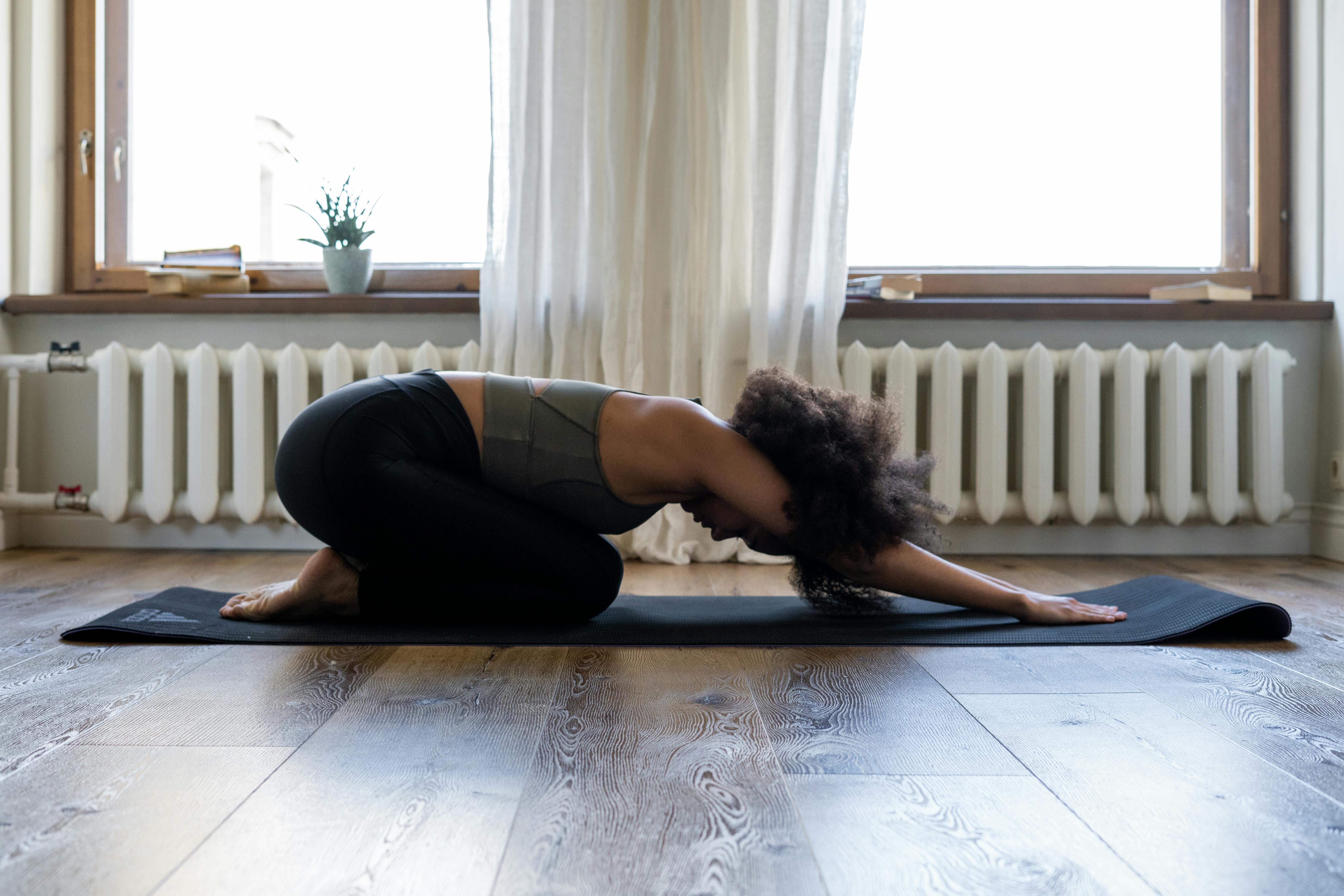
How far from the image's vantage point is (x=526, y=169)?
264cm

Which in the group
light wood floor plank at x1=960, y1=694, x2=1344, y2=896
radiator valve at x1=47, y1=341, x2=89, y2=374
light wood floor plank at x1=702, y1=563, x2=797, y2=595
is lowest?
light wood floor plank at x1=702, y1=563, x2=797, y2=595

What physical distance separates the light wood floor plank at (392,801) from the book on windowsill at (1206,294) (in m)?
2.36

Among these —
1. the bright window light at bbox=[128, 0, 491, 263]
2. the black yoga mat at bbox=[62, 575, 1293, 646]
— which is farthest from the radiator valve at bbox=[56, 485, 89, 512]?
the black yoga mat at bbox=[62, 575, 1293, 646]

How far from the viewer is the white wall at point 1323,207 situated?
9.07 ft

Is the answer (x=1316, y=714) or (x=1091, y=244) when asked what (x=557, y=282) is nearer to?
(x=1091, y=244)

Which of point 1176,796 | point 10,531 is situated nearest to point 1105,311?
point 1176,796

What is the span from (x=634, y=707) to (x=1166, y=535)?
225 centimetres

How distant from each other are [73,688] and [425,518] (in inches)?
21.4

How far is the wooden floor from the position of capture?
0.77 m

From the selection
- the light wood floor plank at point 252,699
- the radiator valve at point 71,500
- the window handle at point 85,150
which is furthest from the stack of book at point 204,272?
the light wood floor plank at point 252,699

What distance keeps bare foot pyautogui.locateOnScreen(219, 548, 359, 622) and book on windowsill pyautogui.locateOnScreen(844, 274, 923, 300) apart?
5.30 feet

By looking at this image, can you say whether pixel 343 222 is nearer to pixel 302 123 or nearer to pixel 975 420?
pixel 302 123

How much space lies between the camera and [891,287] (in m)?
2.77

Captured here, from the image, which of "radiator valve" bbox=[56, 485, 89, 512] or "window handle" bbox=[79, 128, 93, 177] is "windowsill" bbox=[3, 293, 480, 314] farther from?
"radiator valve" bbox=[56, 485, 89, 512]
